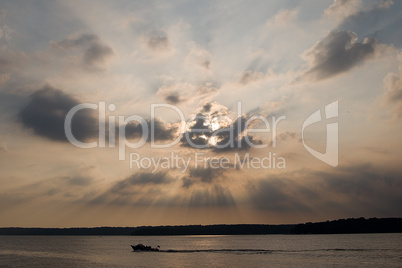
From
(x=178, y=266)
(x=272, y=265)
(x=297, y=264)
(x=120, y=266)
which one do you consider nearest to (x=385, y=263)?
(x=297, y=264)

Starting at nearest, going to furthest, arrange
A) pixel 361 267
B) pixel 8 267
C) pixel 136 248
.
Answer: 1. pixel 361 267
2. pixel 8 267
3. pixel 136 248

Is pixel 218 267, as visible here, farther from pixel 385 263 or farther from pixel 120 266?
pixel 385 263

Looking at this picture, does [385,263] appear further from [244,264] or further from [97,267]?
[97,267]

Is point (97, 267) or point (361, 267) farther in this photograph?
point (97, 267)

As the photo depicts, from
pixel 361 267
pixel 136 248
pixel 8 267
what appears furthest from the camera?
pixel 136 248

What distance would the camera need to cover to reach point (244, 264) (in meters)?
95.8

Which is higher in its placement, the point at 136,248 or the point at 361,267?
the point at 361,267

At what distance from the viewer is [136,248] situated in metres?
161

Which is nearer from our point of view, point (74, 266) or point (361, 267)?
point (361, 267)

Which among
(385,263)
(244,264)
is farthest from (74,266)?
(385,263)

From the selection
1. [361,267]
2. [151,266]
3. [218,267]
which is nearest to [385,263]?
[361,267]

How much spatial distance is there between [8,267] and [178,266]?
143ft

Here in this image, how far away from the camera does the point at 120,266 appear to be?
9612cm

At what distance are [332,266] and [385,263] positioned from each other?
623 inches
